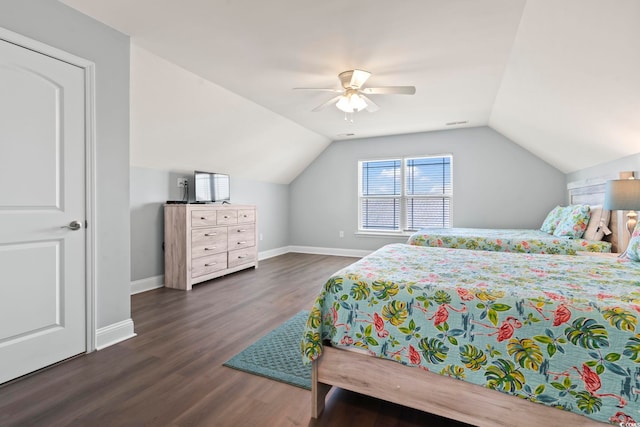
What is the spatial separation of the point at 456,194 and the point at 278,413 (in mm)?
4918

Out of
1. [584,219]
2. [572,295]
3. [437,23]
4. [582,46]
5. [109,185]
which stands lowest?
[572,295]

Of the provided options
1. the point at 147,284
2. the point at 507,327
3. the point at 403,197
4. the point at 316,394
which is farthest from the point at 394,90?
the point at 147,284

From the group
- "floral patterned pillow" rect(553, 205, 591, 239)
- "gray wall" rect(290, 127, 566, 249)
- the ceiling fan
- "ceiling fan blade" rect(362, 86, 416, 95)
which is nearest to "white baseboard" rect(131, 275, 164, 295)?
the ceiling fan

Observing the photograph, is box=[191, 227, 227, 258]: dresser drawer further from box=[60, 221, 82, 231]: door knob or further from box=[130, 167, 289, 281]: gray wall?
box=[60, 221, 82, 231]: door knob

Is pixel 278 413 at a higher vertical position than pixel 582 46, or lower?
lower

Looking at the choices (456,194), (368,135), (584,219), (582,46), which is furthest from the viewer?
(368,135)

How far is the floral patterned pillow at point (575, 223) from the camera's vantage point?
11.1 ft

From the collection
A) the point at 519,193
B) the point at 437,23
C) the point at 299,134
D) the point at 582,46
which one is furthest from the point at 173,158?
the point at 519,193

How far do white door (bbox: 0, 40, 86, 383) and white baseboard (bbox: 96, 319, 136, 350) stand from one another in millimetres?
114

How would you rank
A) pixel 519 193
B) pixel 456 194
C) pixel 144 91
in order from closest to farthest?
pixel 144 91, pixel 519 193, pixel 456 194

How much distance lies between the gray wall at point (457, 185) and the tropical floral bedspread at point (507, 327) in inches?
141

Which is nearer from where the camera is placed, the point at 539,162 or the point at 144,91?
the point at 144,91

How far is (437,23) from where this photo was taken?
2.29 metres

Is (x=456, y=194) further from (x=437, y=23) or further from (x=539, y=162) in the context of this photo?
(x=437, y=23)
